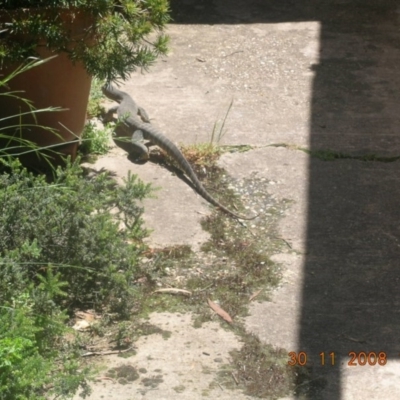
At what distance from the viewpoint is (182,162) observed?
19.5 ft

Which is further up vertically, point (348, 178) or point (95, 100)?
point (95, 100)

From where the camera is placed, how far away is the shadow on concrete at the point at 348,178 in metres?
4.46

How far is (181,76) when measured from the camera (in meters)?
7.52

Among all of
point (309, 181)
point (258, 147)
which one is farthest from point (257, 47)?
point (309, 181)

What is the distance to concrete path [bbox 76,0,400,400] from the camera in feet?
13.9

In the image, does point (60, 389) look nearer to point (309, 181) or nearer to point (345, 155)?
point (309, 181)

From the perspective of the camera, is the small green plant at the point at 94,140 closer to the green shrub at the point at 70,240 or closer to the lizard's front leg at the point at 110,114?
the lizard's front leg at the point at 110,114

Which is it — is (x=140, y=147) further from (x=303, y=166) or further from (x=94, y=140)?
(x=303, y=166)

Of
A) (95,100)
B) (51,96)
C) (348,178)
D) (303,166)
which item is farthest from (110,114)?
(348,178)

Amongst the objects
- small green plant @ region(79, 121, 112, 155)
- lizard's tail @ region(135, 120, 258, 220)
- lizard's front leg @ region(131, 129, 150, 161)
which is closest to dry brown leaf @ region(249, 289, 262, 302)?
lizard's tail @ region(135, 120, 258, 220)

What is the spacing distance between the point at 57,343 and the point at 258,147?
2644mm
